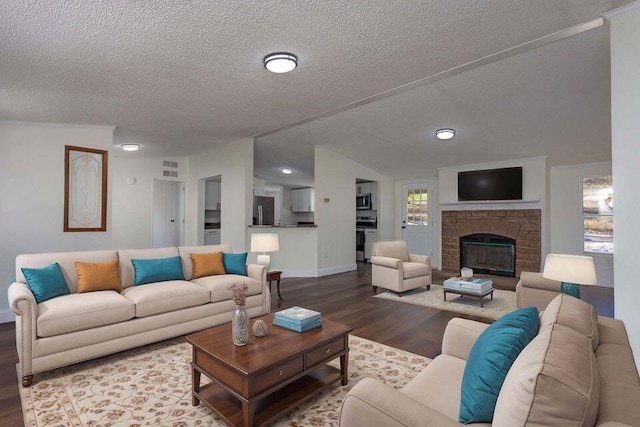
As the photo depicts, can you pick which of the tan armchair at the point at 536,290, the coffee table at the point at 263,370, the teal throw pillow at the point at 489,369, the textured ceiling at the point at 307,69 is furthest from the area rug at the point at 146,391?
the textured ceiling at the point at 307,69

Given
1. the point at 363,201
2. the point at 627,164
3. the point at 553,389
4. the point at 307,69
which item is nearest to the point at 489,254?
the point at 363,201

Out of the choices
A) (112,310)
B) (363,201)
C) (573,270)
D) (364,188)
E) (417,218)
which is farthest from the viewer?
(364,188)

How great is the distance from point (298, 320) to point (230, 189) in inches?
184

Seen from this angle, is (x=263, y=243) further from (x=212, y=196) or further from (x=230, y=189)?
(x=212, y=196)

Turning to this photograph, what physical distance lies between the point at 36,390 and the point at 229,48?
293cm

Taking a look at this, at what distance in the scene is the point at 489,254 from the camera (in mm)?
6922

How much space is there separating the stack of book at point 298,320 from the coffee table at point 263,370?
0.04 m

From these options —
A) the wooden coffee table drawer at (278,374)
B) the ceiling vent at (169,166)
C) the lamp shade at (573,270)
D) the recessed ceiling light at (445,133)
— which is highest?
the recessed ceiling light at (445,133)

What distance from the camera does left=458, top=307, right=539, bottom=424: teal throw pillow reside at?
43.5 inches

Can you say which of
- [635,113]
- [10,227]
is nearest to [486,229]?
[635,113]

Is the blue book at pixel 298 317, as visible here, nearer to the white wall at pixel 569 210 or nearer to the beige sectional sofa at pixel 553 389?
the beige sectional sofa at pixel 553 389

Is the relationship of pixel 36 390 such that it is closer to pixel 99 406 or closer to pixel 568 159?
pixel 99 406

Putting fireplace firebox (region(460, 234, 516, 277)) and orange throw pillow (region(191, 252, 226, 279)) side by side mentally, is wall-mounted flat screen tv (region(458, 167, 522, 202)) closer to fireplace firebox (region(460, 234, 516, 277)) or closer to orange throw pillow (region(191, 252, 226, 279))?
fireplace firebox (region(460, 234, 516, 277))

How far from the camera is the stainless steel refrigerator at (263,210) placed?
990cm
